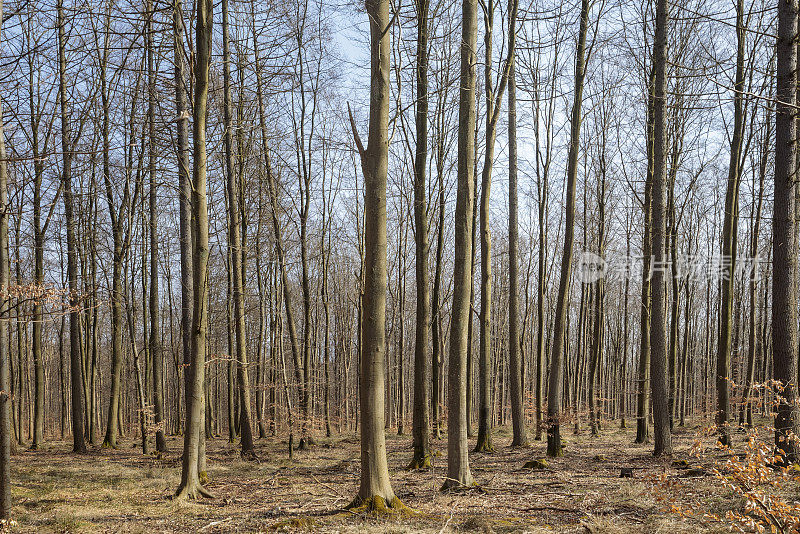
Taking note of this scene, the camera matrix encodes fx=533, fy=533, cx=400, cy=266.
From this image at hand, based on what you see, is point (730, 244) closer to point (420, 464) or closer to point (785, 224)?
point (785, 224)

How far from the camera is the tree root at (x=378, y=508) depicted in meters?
5.97

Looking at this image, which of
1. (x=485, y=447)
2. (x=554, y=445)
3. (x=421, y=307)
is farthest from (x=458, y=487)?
(x=485, y=447)

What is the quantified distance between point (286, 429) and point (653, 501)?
9.59 metres

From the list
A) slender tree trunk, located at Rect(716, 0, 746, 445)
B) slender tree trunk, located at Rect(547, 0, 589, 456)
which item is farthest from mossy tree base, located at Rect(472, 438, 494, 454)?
slender tree trunk, located at Rect(716, 0, 746, 445)

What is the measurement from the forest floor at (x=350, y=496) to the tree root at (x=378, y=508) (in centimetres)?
9

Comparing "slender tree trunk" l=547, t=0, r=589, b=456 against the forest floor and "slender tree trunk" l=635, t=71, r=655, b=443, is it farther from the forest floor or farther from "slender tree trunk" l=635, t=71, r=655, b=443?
"slender tree trunk" l=635, t=71, r=655, b=443

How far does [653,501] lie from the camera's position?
23.3ft

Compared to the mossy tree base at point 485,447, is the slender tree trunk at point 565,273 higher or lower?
higher

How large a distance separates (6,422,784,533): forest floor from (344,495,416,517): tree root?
0.09 metres

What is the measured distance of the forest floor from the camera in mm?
5977

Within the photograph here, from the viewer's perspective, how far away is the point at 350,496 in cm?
782

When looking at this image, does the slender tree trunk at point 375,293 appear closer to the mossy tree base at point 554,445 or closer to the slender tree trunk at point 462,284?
the slender tree trunk at point 462,284

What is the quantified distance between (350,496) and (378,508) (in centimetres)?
198

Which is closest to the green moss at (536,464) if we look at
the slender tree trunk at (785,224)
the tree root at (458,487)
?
the tree root at (458,487)
